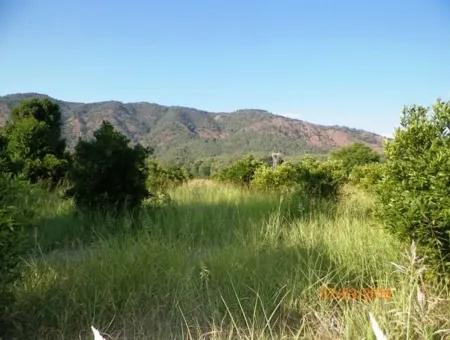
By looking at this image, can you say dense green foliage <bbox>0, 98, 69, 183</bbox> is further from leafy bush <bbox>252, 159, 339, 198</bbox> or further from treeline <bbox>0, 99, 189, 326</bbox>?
leafy bush <bbox>252, 159, 339, 198</bbox>

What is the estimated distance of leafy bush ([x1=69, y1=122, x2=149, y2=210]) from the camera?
21.0ft

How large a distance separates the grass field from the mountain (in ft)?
252

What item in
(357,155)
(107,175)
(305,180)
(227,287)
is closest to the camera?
(227,287)

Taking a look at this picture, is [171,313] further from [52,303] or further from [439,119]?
[439,119]

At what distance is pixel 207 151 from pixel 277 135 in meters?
25.1

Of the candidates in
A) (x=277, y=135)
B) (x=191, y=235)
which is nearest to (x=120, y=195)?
(x=191, y=235)

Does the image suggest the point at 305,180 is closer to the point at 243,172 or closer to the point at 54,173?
the point at 243,172

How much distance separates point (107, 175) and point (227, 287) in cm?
362

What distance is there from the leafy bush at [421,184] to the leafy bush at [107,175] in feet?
11.8

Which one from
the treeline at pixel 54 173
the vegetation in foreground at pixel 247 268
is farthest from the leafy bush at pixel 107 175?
the vegetation in foreground at pixel 247 268

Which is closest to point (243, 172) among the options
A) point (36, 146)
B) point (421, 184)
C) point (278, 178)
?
point (278, 178)

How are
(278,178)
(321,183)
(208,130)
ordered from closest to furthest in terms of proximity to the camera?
(321,183) → (278,178) → (208,130)

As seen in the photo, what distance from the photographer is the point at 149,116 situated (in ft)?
388

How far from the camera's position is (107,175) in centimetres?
644
